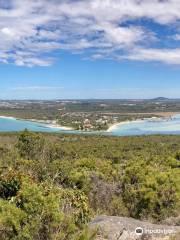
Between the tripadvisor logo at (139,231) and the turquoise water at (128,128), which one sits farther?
the turquoise water at (128,128)

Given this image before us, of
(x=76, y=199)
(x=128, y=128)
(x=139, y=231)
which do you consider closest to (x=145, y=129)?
(x=128, y=128)

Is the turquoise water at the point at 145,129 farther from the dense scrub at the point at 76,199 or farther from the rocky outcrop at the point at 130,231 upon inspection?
the rocky outcrop at the point at 130,231

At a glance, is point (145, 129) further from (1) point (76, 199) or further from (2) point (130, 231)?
(2) point (130, 231)

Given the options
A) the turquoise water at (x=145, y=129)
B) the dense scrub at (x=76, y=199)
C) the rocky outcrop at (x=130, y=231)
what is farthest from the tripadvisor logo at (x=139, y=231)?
the turquoise water at (x=145, y=129)

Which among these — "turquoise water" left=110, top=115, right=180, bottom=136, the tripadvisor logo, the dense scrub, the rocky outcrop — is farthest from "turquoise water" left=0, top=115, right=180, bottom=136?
the tripadvisor logo

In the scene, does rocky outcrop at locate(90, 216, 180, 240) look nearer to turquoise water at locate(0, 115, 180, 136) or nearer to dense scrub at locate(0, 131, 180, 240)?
dense scrub at locate(0, 131, 180, 240)

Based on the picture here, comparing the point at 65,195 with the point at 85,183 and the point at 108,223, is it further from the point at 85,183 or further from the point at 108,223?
the point at 85,183

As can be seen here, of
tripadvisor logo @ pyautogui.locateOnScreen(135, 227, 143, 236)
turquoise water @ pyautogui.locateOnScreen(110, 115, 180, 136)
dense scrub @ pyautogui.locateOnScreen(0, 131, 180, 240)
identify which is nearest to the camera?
dense scrub @ pyautogui.locateOnScreen(0, 131, 180, 240)

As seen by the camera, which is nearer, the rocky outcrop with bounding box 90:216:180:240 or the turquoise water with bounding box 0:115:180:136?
the rocky outcrop with bounding box 90:216:180:240

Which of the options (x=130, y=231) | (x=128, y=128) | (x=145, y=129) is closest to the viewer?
(x=130, y=231)
